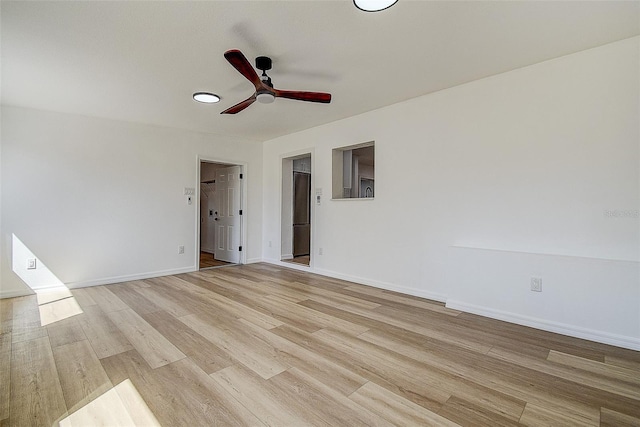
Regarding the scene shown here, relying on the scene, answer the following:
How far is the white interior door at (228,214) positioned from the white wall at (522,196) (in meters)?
2.89

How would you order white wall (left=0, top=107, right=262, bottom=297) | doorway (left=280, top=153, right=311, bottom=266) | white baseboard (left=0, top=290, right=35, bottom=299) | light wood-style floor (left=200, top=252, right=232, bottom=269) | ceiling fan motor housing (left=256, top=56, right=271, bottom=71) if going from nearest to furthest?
ceiling fan motor housing (left=256, top=56, right=271, bottom=71)
white baseboard (left=0, top=290, right=35, bottom=299)
white wall (left=0, top=107, right=262, bottom=297)
light wood-style floor (left=200, top=252, right=232, bottom=269)
doorway (left=280, top=153, right=311, bottom=266)

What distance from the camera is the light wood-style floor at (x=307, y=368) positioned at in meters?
1.62

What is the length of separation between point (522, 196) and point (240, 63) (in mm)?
2845

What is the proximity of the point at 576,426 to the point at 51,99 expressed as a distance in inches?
219

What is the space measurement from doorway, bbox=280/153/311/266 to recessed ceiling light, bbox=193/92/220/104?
8.15 feet

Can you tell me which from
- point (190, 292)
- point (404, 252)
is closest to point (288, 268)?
point (190, 292)

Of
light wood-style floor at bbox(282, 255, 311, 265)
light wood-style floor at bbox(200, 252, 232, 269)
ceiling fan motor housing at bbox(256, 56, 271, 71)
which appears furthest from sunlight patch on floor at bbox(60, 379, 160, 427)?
light wood-style floor at bbox(282, 255, 311, 265)

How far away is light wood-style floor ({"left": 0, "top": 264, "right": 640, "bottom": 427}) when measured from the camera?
1617mm

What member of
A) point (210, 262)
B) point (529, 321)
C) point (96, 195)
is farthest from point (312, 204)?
point (529, 321)

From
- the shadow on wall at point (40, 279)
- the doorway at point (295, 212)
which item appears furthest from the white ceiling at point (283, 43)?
the doorway at point (295, 212)

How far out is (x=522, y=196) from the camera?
2941 millimetres

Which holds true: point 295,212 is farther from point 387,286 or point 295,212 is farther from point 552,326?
point 552,326

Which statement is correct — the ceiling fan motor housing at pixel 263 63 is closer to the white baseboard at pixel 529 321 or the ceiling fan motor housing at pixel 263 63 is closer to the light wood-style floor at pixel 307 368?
the light wood-style floor at pixel 307 368

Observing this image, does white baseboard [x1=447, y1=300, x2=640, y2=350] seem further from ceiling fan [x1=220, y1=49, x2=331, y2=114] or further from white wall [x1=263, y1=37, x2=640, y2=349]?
ceiling fan [x1=220, y1=49, x2=331, y2=114]
